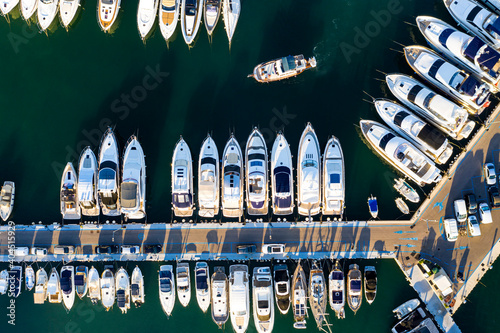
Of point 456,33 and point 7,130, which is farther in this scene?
point 7,130

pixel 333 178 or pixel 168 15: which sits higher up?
pixel 168 15

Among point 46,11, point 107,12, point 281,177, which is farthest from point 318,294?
point 46,11

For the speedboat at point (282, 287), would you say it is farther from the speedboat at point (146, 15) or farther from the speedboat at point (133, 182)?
the speedboat at point (146, 15)

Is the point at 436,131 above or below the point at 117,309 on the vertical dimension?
above

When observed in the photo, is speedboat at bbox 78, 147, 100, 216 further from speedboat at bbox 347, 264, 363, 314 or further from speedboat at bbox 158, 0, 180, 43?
speedboat at bbox 347, 264, 363, 314

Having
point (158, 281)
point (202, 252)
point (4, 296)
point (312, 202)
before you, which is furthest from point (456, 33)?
point (4, 296)

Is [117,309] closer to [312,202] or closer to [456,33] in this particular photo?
[312,202]

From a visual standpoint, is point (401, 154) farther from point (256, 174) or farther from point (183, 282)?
point (183, 282)
